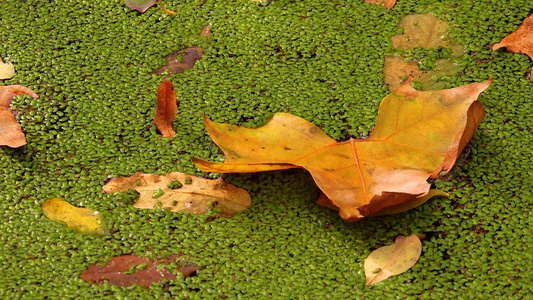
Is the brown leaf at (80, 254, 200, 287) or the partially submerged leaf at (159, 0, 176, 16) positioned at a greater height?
the partially submerged leaf at (159, 0, 176, 16)

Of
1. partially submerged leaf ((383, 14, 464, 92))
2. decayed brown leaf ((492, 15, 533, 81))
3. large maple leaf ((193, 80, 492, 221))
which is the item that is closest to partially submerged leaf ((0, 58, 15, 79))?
large maple leaf ((193, 80, 492, 221))

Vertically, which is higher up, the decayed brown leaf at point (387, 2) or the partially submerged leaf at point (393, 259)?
the decayed brown leaf at point (387, 2)

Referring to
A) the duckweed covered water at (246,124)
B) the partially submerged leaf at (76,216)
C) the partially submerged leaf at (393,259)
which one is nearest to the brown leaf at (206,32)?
the duckweed covered water at (246,124)

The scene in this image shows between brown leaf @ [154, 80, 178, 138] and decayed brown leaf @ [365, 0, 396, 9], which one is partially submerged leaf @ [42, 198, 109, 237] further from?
decayed brown leaf @ [365, 0, 396, 9]

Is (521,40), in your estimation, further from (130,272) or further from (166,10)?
(130,272)

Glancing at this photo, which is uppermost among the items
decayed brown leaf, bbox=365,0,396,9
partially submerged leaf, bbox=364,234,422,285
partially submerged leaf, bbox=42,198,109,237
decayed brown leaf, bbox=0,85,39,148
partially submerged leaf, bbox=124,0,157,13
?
partially submerged leaf, bbox=124,0,157,13

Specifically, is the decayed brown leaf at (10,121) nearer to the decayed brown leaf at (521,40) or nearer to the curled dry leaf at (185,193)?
the curled dry leaf at (185,193)

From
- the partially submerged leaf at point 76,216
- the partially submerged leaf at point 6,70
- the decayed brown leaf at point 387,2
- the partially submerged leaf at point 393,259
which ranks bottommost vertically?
the partially submerged leaf at point 393,259
